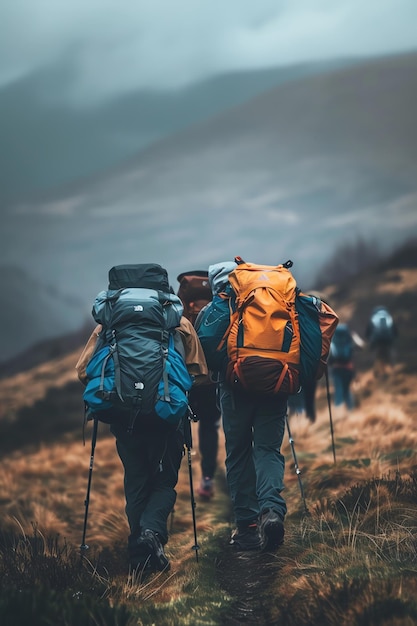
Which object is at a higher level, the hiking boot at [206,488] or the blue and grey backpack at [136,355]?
the blue and grey backpack at [136,355]

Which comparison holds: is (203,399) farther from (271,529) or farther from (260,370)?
(271,529)

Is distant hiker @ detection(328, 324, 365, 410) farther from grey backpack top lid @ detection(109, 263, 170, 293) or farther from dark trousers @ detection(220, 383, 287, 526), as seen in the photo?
grey backpack top lid @ detection(109, 263, 170, 293)

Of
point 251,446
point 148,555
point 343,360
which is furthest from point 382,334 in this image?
point 148,555

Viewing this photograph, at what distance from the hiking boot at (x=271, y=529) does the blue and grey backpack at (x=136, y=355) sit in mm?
889

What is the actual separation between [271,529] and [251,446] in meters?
0.84

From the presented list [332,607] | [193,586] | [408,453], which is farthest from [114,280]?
[408,453]

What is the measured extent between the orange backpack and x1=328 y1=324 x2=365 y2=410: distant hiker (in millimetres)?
9066

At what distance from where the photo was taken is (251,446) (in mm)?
6258

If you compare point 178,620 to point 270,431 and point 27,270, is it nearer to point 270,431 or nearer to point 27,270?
point 270,431

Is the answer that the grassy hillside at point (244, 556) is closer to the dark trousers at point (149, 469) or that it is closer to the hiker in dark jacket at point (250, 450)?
the hiker in dark jacket at point (250, 450)

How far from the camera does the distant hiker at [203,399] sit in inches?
300

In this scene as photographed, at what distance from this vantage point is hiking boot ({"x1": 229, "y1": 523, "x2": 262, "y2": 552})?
6043 mm

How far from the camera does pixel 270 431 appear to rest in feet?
19.9

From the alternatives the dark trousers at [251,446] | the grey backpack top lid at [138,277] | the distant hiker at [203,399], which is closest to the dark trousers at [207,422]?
the distant hiker at [203,399]
